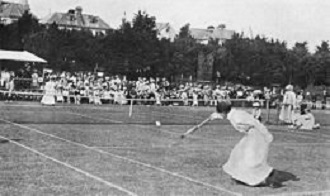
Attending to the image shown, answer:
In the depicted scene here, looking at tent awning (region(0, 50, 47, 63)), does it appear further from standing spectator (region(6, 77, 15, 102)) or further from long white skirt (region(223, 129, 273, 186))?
long white skirt (region(223, 129, 273, 186))

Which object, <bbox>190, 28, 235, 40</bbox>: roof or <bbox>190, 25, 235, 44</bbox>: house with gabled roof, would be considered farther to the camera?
<bbox>190, 28, 235, 40</bbox>: roof

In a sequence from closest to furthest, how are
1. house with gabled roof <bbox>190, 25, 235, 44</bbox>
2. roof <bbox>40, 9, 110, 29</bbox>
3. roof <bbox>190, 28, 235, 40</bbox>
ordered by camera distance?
roof <bbox>40, 9, 110, 29</bbox>
house with gabled roof <bbox>190, 25, 235, 44</bbox>
roof <bbox>190, 28, 235, 40</bbox>

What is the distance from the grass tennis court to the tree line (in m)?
42.9

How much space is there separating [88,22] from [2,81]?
372 feet

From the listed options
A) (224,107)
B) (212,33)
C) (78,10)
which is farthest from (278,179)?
(212,33)

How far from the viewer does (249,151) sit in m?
10.7

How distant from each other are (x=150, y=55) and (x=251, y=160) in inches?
2196

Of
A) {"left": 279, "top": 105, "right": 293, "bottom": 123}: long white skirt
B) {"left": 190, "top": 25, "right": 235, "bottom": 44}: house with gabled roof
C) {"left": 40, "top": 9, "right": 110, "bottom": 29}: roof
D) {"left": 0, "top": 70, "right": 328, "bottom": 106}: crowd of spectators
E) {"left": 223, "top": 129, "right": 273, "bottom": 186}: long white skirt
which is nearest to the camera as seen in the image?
{"left": 223, "top": 129, "right": 273, "bottom": 186}: long white skirt

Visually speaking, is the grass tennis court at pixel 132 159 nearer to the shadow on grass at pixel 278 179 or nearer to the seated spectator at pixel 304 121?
the shadow on grass at pixel 278 179

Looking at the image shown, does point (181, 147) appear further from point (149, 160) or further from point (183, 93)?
point (183, 93)

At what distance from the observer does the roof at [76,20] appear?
453 feet

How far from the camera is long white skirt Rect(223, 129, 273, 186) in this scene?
34.8 ft

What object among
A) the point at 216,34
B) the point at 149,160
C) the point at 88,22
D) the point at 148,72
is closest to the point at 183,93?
the point at 148,72

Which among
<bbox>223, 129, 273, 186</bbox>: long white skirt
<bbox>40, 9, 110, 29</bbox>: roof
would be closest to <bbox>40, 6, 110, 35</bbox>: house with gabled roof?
<bbox>40, 9, 110, 29</bbox>: roof
